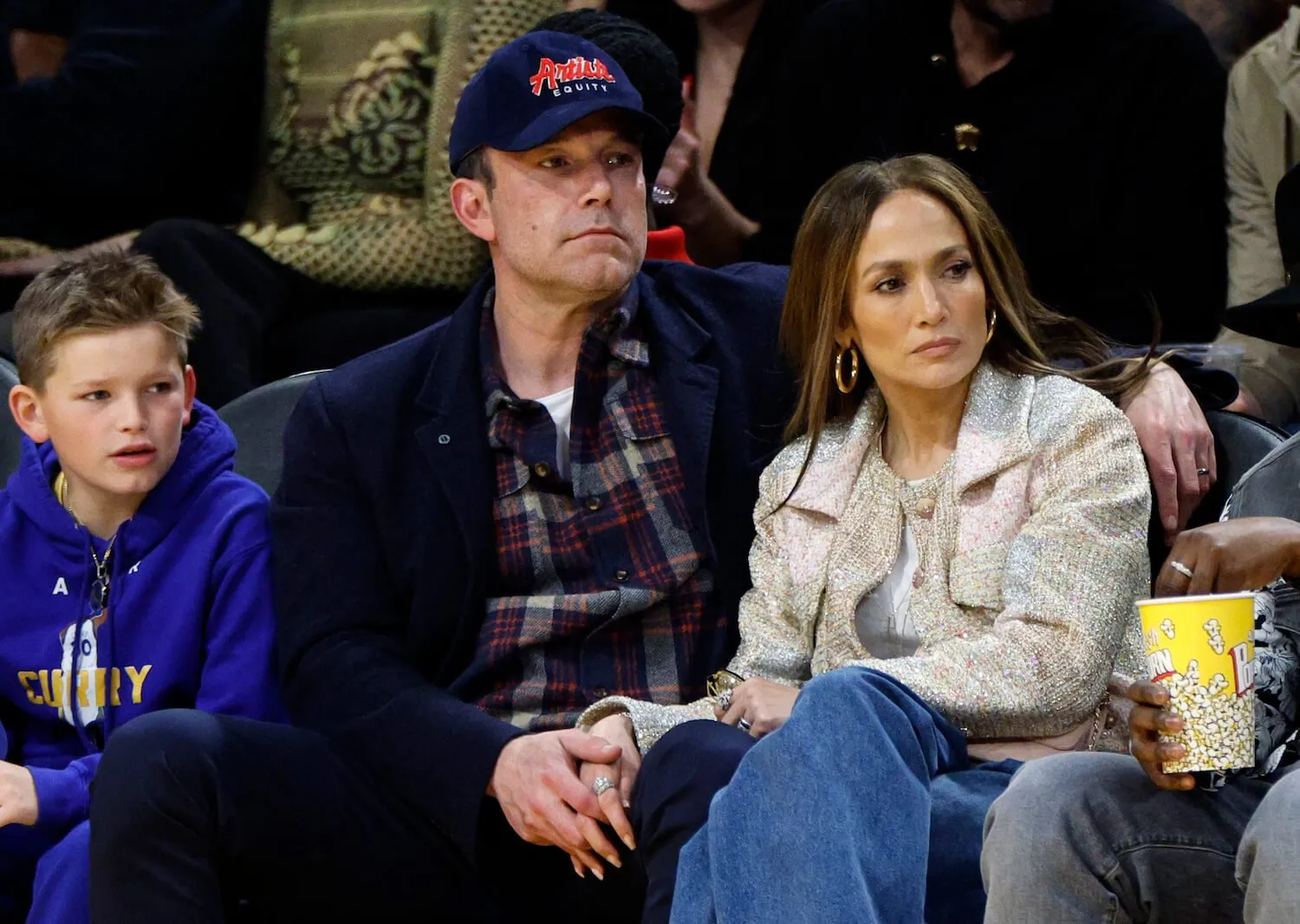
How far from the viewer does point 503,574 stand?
266cm

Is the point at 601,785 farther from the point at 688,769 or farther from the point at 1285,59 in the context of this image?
the point at 1285,59

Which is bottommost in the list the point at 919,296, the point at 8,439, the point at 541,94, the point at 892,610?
the point at 892,610

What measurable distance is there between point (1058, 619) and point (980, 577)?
0.49ft

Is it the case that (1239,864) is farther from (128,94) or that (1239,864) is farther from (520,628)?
(128,94)

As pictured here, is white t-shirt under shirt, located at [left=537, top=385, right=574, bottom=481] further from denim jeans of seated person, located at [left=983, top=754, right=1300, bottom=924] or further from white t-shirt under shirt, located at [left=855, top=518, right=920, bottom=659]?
denim jeans of seated person, located at [left=983, top=754, right=1300, bottom=924]

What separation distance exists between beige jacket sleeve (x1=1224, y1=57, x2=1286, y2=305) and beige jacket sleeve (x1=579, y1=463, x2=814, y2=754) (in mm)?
1126

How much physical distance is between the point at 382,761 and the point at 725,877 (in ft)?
2.10

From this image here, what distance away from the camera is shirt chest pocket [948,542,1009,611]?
233 centimetres

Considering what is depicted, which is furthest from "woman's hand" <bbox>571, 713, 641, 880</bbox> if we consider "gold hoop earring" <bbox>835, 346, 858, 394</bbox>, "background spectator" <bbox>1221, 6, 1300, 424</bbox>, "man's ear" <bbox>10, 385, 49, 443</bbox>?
"background spectator" <bbox>1221, 6, 1300, 424</bbox>

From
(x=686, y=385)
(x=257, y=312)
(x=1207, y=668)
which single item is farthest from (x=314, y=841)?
(x=257, y=312)

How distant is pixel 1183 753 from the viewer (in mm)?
1830

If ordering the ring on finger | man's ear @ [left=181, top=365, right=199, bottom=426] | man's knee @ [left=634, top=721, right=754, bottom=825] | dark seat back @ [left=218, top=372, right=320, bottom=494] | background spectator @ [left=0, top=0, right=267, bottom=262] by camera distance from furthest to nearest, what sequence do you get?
background spectator @ [left=0, top=0, right=267, bottom=262] < dark seat back @ [left=218, top=372, right=320, bottom=494] < man's ear @ [left=181, top=365, right=199, bottom=426] < the ring on finger < man's knee @ [left=634, top=721, right=754, bottom=825]

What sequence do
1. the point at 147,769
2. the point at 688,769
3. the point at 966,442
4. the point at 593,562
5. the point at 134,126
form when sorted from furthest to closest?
the point at 134,126
the point at 593,562
the point at 966,442
the point at 147,769
the point at 688,769

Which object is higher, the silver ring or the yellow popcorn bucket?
the silver ring
